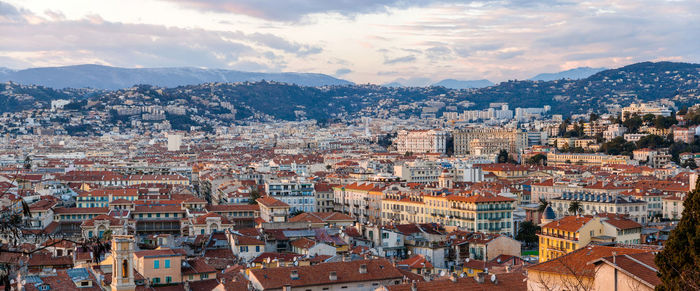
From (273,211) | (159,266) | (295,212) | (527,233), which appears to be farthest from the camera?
(295,212)

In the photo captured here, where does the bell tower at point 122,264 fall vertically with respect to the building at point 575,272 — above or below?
below

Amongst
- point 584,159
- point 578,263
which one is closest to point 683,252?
point 578,263

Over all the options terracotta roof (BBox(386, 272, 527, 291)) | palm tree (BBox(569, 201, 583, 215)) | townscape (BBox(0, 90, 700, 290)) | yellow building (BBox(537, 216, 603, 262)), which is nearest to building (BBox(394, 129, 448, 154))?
townscape (BBox(0, 90, 700, 290))

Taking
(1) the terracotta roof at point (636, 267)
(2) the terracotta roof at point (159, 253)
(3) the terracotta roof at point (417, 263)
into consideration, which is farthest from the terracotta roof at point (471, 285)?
(3) the terracotta roof at point (417, 263)

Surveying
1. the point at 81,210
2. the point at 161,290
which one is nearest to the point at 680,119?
the point at 81,210

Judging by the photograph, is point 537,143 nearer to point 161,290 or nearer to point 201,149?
point 201,149

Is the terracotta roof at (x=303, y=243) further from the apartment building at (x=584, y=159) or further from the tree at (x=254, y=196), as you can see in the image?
the apartment building at (x=584, y=159)

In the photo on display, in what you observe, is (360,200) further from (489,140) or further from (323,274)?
(489,140)
